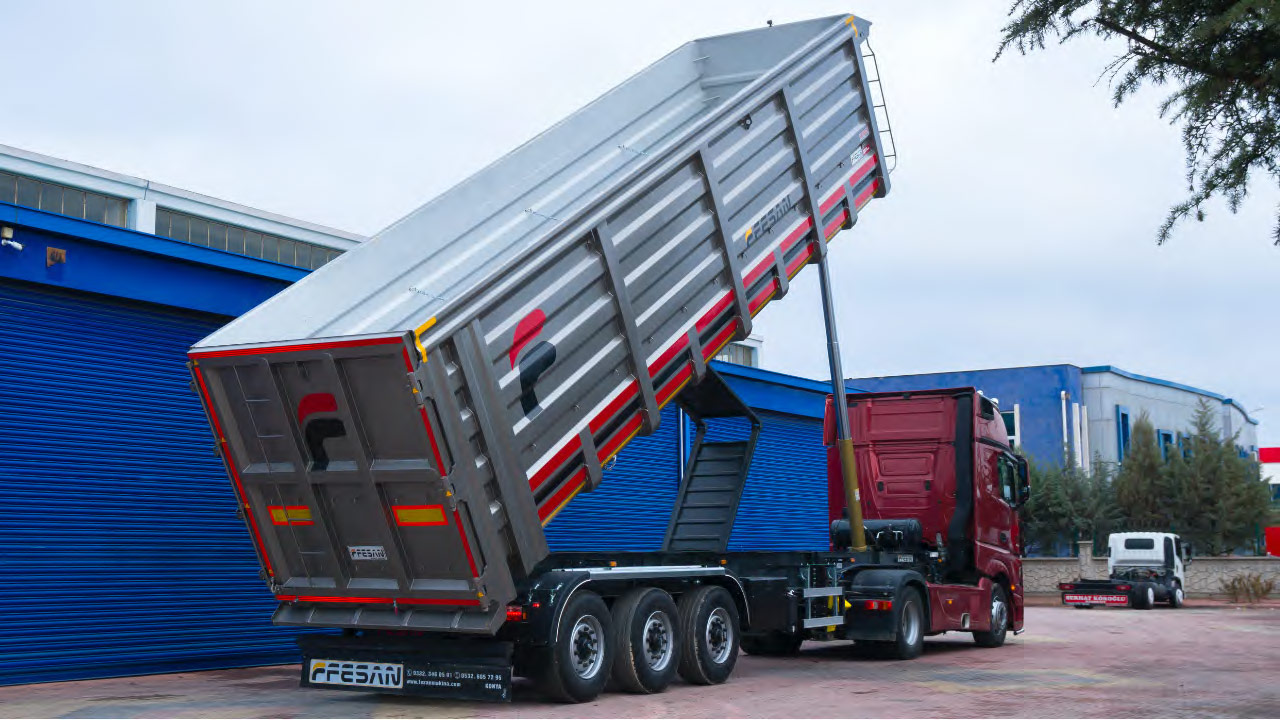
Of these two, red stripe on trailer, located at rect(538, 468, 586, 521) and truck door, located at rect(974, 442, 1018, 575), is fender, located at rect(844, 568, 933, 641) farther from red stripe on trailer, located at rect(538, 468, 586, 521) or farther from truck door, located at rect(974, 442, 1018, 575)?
red stripe on trailer, located at rect(538, 468, 586, 521)

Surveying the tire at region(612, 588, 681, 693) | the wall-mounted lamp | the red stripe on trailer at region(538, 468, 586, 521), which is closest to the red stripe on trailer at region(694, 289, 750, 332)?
the red stripe on trailer at region(538, 468, 586, 521)

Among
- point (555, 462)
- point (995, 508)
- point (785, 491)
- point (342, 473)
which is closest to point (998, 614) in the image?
point (995, 508)

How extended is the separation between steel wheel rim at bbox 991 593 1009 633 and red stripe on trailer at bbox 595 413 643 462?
8.08m

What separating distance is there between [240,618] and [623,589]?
16.2ft

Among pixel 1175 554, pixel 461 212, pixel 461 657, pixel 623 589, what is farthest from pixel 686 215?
pixel 1175 554

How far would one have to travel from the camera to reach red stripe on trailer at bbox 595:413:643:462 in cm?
1038

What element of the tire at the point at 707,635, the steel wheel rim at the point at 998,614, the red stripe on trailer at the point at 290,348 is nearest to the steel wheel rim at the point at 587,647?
the tire at the point at 707,635

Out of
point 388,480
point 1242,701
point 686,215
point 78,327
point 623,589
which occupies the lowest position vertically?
point 1242,701

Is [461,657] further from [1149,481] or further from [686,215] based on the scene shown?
[1149,481]

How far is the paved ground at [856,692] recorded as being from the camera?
31.6 feet

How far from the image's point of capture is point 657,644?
10.7m

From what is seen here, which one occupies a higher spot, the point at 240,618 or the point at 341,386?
the point at 341,386

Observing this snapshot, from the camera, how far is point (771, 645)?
15461 mm

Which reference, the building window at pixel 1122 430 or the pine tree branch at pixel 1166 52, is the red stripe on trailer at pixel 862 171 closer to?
the pine tree branch at pixel 1166 52
